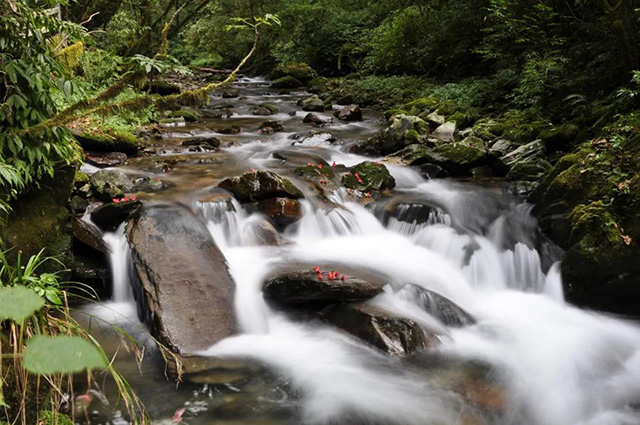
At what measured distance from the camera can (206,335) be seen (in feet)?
13.6

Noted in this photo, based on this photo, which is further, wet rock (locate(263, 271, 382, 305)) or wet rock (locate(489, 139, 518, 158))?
wet rock (locate(489, 139, 518, 158))

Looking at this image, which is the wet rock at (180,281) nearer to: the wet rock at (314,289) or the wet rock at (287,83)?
the wet rock at (314,289)

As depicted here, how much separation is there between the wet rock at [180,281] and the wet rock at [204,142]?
409cm

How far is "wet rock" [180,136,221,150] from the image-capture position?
955 cm

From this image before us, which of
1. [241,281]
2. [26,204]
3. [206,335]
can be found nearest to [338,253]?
[241,281]

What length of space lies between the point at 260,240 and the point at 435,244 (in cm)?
245

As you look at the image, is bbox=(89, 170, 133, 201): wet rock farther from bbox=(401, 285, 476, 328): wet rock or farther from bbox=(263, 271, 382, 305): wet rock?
bbox=(401, 285, 476, 328): wet rock

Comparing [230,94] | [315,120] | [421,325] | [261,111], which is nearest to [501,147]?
[421,325]

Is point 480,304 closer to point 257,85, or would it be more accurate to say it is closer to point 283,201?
point 283,201

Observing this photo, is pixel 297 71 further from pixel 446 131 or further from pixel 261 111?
pixel 446 131

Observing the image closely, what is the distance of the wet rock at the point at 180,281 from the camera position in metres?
4.12

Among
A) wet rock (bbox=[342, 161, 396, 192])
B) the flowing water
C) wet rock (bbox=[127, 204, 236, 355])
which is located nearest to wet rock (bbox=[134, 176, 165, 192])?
the flowing water

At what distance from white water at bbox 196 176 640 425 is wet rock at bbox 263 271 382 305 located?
0.18 m

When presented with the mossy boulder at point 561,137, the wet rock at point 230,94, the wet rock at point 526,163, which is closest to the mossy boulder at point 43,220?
the wet rock at point 526,163
